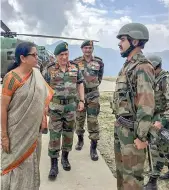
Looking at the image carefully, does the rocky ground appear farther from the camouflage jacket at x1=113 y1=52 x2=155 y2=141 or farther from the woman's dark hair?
the woman's dark hair

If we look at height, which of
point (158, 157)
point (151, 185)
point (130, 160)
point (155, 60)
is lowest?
point (151, 185)

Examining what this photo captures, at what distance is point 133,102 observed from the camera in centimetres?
305

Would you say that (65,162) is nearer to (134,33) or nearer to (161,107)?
(161,107)

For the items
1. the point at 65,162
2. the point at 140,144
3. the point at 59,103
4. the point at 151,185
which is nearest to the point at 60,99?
the point at 59,103

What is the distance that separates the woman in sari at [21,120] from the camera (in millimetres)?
3111

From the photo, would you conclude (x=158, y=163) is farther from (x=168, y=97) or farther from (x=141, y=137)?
(x=141, y=137)

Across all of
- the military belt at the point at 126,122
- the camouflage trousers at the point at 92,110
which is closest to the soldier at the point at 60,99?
the camouflage trousers at the point at 92,110

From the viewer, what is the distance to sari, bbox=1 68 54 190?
10.3ft

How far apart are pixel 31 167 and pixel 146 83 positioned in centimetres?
143

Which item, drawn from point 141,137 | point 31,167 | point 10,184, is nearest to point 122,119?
point 141,137

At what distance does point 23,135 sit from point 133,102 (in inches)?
44.9

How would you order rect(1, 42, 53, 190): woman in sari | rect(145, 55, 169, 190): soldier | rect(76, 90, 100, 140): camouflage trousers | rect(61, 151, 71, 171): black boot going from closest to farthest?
rect(1, 42, 53, 190): woman in sari < rect(145, 55, 169, 190): soldier < rect(61, 151, 71, 171): black boot < rect(76, 90, 100, 140): camouflage trousers

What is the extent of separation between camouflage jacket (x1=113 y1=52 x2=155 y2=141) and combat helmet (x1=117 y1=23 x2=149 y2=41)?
169mm

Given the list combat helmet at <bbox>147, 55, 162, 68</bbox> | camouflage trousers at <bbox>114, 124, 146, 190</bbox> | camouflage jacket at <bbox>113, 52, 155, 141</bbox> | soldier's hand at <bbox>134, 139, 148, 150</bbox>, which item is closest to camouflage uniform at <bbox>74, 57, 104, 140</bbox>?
combat helmet at <bbox>147, 55, 162, 68</bbox>
